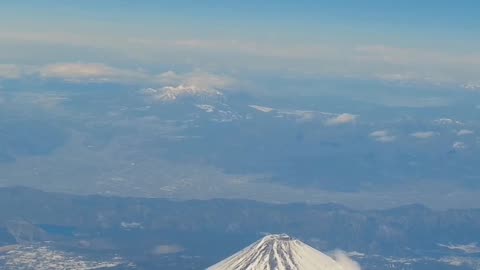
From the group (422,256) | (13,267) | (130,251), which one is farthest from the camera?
(422,256)

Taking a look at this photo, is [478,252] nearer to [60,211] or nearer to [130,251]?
[130,251]

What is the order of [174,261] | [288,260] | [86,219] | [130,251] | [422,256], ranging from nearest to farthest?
1. [288,260]
2. [174,261]
3. [130,251]
4. [422,256]
5. [86,219]

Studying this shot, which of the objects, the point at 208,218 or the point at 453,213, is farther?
the point at 453,213

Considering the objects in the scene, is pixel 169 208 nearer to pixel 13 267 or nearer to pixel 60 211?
pixel 60 211

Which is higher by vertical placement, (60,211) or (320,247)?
(60,211)

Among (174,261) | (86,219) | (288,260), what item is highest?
(86,219)

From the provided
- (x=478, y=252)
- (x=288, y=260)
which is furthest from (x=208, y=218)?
(x=288, y=260)
